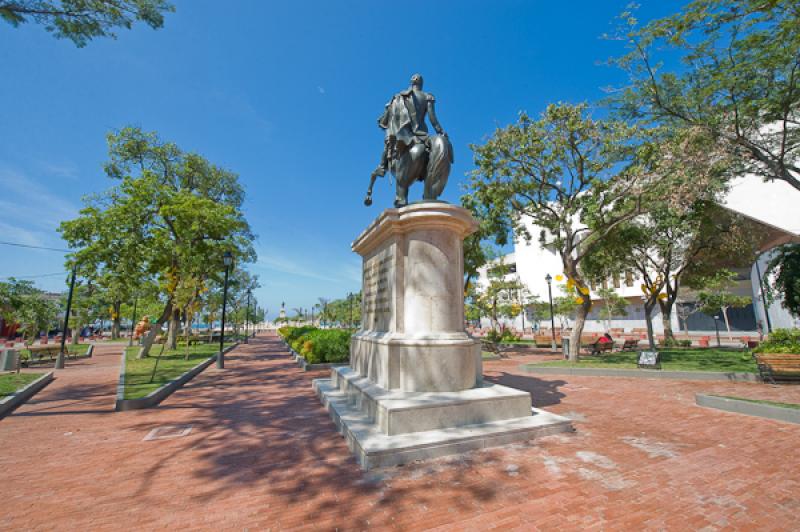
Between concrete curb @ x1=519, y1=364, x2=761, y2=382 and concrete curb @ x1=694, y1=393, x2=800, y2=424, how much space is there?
434cm

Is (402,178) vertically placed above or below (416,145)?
below

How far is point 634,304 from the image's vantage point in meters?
49.9

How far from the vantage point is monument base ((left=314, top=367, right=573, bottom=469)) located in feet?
14.3

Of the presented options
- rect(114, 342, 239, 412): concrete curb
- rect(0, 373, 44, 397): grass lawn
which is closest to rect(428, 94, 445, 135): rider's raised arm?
rect(114, 342, 239, 412): concrete curb

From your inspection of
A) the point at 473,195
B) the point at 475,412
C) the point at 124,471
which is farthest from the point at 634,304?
the point at 124,471

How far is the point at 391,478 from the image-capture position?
154 inches

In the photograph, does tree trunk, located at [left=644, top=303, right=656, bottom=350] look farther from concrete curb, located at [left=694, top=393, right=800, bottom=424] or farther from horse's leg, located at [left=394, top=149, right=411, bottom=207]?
horse's leg, located at [left=394, top=149, right=411, bottom=207]

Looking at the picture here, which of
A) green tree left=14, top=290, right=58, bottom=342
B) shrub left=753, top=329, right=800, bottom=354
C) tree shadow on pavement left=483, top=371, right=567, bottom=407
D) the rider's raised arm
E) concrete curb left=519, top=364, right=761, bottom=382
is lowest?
tree shadow on pavement left=483, top=371, right=567, bottom=407

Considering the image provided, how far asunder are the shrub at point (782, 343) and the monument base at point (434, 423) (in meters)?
9.34

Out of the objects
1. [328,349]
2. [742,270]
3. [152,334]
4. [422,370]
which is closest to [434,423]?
[422,370]

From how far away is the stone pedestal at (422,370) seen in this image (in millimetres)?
4680

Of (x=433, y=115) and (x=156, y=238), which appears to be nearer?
(x=433, y=115)

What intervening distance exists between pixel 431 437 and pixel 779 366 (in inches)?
Result: 426

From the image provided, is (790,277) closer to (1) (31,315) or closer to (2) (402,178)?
(2) (402,178)
